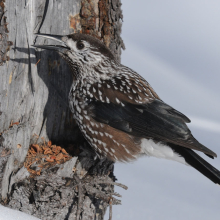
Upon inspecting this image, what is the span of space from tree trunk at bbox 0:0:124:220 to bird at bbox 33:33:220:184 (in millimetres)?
231

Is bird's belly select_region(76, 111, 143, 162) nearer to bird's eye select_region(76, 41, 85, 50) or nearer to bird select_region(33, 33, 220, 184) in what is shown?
bird select_region(33, 33, 220, 184)

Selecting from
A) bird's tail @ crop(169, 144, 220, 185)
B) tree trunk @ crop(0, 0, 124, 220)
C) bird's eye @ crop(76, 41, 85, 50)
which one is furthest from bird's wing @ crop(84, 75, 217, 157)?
tree trunk @ crop(0, 0, 124, 220)

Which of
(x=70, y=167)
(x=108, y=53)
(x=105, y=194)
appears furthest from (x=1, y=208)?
(x=108, y=53)

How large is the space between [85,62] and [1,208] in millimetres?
1717

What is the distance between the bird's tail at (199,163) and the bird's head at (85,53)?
1.18 m

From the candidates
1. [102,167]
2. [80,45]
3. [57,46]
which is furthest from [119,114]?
[57,46]

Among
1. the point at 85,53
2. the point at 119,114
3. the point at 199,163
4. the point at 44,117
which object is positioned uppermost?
Answer: the point at 85,53

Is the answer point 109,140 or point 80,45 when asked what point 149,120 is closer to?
Answer: point 109,140

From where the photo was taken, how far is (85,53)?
146 inches

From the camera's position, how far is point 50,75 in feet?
12.4

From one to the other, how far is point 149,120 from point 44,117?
122 cm

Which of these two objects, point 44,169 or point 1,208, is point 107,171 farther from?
point 1,208

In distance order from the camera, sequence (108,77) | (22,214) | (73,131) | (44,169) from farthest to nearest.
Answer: (73,131) < (108,77) < (44,169) < (22,214)

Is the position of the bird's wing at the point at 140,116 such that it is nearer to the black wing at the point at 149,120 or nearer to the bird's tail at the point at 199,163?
the black wing at the point at 149,120
